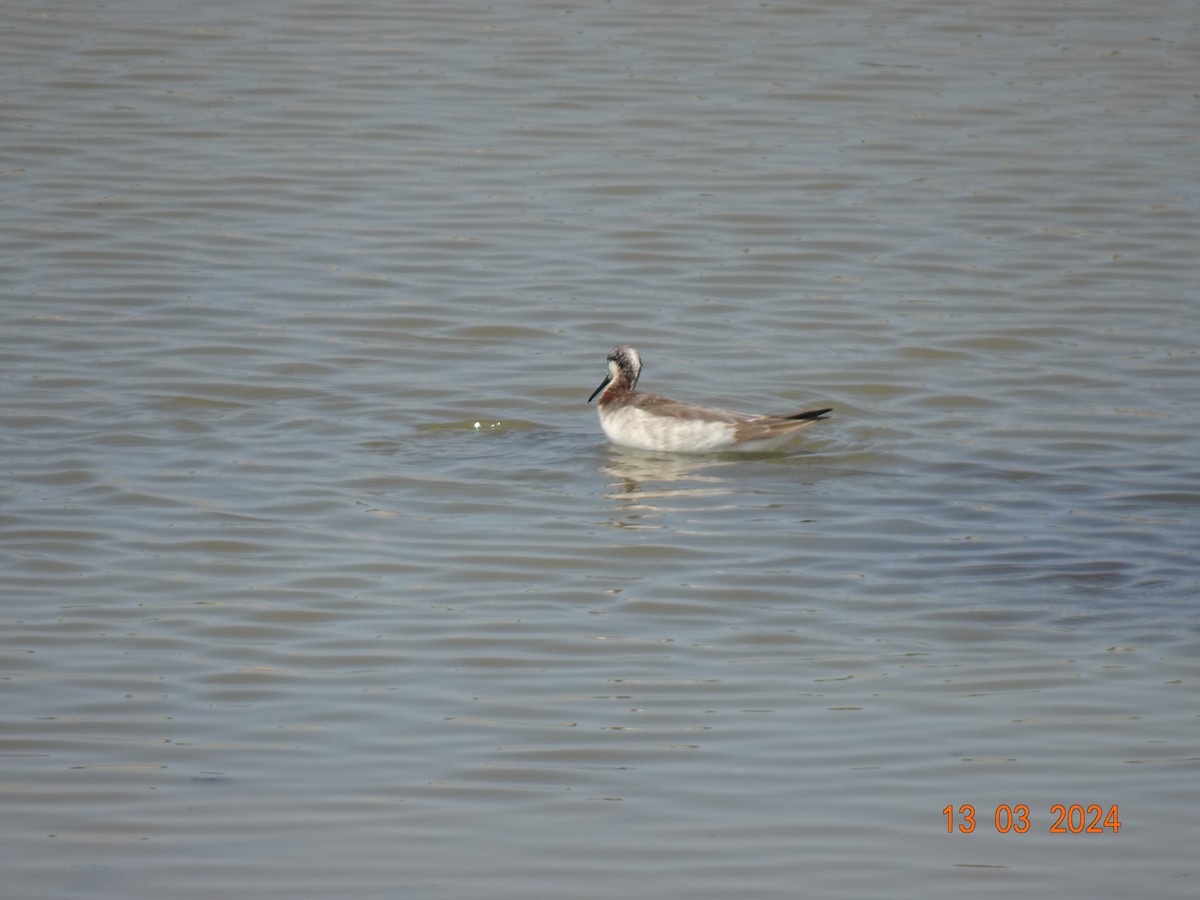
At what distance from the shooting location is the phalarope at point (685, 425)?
33.8 feet

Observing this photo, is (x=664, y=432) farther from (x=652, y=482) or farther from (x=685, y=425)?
(x=652, y=482)

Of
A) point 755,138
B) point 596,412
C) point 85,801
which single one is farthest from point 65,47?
point 85,801

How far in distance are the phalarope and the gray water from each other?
20 cm

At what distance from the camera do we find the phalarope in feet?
33.8

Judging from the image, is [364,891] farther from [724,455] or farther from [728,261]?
[728,261]

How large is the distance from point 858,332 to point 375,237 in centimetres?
474
